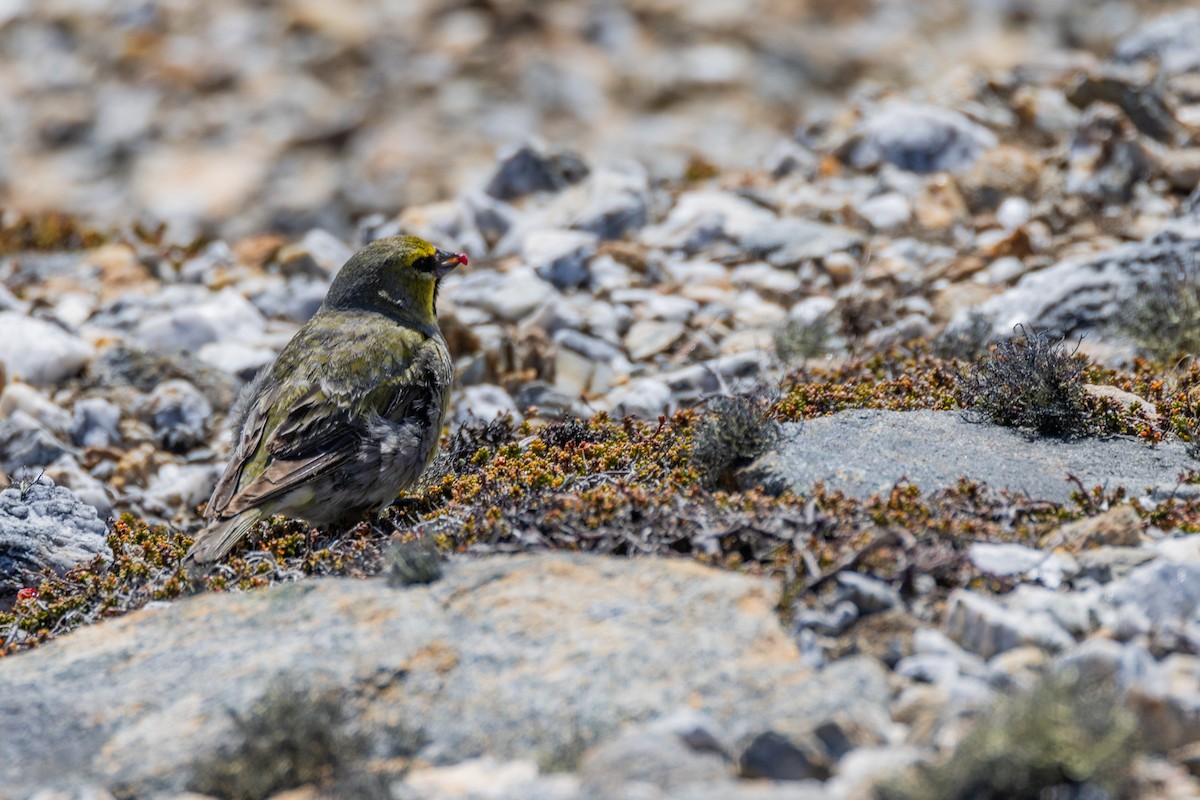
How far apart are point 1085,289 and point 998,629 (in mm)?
6027

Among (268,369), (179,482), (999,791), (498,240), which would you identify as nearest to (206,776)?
(999,791)

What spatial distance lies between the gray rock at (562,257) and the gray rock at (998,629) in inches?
288

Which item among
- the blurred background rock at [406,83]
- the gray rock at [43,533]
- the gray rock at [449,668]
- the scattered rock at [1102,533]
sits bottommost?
the blurred background rock at [406,83]

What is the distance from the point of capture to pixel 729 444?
6.57m

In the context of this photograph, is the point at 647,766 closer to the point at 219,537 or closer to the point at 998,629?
the point at 998,629

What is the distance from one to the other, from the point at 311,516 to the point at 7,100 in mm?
17878

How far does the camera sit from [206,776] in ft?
13.9

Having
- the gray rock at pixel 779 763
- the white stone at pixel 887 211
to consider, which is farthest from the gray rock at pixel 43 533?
the white stone at pixel 887 211

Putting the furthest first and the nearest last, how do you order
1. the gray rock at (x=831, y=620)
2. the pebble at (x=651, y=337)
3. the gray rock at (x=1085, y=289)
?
the pebble at (x=651, y=337)
the gray rock at (x=1085, y=289)
the gray rock at (x=831, y=620)

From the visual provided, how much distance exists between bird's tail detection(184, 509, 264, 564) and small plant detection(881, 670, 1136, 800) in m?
3.88

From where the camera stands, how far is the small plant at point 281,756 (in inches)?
166

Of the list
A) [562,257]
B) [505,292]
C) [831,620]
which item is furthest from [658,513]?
[562,257]

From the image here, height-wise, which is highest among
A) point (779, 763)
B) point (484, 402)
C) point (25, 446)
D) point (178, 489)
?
point (779, 763)

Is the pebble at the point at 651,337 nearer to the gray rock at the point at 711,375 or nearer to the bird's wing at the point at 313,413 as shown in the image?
the gray rock at the point at 711,375
